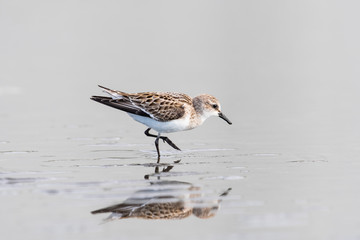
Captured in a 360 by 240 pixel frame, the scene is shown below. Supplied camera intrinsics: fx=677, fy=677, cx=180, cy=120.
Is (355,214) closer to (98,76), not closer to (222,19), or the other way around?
(98,76)

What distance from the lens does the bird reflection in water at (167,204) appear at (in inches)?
302

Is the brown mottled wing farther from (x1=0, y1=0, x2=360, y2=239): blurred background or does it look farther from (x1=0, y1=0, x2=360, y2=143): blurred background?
(x1=0, y1=0, x2=360, y2=143): blurred background

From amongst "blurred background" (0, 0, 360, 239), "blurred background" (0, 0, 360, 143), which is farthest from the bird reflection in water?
"blurred background" (0, 0, 360, 143)

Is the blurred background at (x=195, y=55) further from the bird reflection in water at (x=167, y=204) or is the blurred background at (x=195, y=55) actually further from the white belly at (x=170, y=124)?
the bird reflection in water at (x=167, y=204)

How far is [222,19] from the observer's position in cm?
2877

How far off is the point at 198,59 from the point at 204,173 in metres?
12.3

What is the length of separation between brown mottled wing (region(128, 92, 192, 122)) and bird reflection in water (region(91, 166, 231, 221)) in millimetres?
2932

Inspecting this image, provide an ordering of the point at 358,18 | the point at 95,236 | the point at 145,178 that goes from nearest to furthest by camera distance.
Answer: the point at 95,236
the point at 145,178
the point at 358,18

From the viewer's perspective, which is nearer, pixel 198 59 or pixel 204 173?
pixel 204 173

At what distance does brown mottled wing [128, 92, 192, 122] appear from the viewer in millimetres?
11922

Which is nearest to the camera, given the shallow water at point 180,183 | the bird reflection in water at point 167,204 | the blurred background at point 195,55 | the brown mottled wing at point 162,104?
the shallow water at point 180,183

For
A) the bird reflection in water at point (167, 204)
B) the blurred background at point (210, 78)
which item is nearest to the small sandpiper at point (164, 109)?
the blurred background at point (210, 78)

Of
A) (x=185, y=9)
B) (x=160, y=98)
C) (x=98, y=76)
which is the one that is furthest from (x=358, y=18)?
(x=160, y=98)

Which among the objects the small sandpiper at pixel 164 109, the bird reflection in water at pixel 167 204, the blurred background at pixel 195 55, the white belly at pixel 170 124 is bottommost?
the bird reflection in water at pixel 167 204
